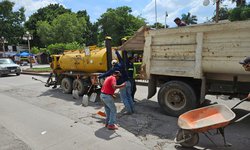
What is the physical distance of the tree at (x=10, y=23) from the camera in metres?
51.0

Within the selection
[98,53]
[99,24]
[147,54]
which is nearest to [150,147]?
[147,54]

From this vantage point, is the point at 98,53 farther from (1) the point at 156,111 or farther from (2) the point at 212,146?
(2) the point at 212,146

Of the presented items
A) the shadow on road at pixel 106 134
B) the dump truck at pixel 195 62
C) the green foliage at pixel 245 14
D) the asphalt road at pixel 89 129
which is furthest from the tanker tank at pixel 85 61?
the green foliage at pixel 245 14

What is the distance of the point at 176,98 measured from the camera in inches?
251

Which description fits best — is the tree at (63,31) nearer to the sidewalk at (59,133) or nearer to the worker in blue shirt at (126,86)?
the sidewalk at (59,133)

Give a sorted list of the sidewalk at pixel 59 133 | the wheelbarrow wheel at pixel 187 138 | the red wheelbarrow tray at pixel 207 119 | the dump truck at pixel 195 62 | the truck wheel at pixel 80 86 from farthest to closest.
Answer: the truck wheel at pixel 80 86, the dump truck at pixel 195 62, the sidewalk at pixel 59 133, the wheelbarrow wheel at pixel 187 138, the red wheelbarrow tray at pixel 207 119

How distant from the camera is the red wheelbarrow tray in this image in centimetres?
400

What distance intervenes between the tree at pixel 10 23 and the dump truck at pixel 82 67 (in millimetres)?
46404

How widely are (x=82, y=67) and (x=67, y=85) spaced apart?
4.36ft

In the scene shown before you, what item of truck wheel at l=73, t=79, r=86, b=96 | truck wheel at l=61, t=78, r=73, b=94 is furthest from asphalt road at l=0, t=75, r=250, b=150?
truck wheel at l=61, t=78, r=73, b=94

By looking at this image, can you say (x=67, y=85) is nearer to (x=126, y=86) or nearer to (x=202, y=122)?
(x=126, y=86)

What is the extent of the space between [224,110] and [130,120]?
8.49ft

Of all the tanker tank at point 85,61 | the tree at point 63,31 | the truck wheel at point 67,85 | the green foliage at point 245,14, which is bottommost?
the truck wheel at point 67,85

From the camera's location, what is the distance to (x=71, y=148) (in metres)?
4.61
